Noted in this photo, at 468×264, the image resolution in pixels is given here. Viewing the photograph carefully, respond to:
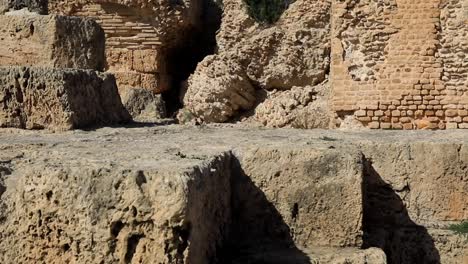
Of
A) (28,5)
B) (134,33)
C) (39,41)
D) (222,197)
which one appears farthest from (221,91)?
(222,197)

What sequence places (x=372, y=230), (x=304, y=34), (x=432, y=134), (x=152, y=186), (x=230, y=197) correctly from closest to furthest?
1. (x=152, y=186)
2. (x=230, y=197)
3. (x=372, y=230)
4. (x=432, y=134)
5. (x=304, y=34)

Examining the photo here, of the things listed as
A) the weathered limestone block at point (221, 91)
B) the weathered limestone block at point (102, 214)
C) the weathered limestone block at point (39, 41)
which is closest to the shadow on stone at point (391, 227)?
the weathered limestone block at point (102, 214)

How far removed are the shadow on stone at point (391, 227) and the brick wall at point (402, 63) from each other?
6.73m

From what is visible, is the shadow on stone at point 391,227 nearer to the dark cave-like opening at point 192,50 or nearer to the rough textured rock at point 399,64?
the rough textured rock at point 399,64

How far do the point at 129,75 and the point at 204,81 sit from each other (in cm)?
173

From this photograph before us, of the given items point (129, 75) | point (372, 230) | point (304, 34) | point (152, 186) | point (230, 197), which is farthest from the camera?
point (129, 75)

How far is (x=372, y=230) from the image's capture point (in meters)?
4.30

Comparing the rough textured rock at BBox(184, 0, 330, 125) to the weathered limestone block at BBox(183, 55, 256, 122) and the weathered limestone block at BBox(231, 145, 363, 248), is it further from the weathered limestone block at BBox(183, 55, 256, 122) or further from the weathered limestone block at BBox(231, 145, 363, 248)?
the weathered limestone block at BBox(231, 145, 363, 248)

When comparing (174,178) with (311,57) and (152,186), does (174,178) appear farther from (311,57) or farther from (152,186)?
(311,57)

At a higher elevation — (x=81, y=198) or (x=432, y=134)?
(x=432, y=134)

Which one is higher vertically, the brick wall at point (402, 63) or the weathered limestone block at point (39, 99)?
the brick wall at point (402, 63)

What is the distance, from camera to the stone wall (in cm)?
1634

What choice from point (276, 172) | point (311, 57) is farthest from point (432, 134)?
point (311, 57)

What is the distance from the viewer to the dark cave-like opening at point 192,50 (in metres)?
17.2
